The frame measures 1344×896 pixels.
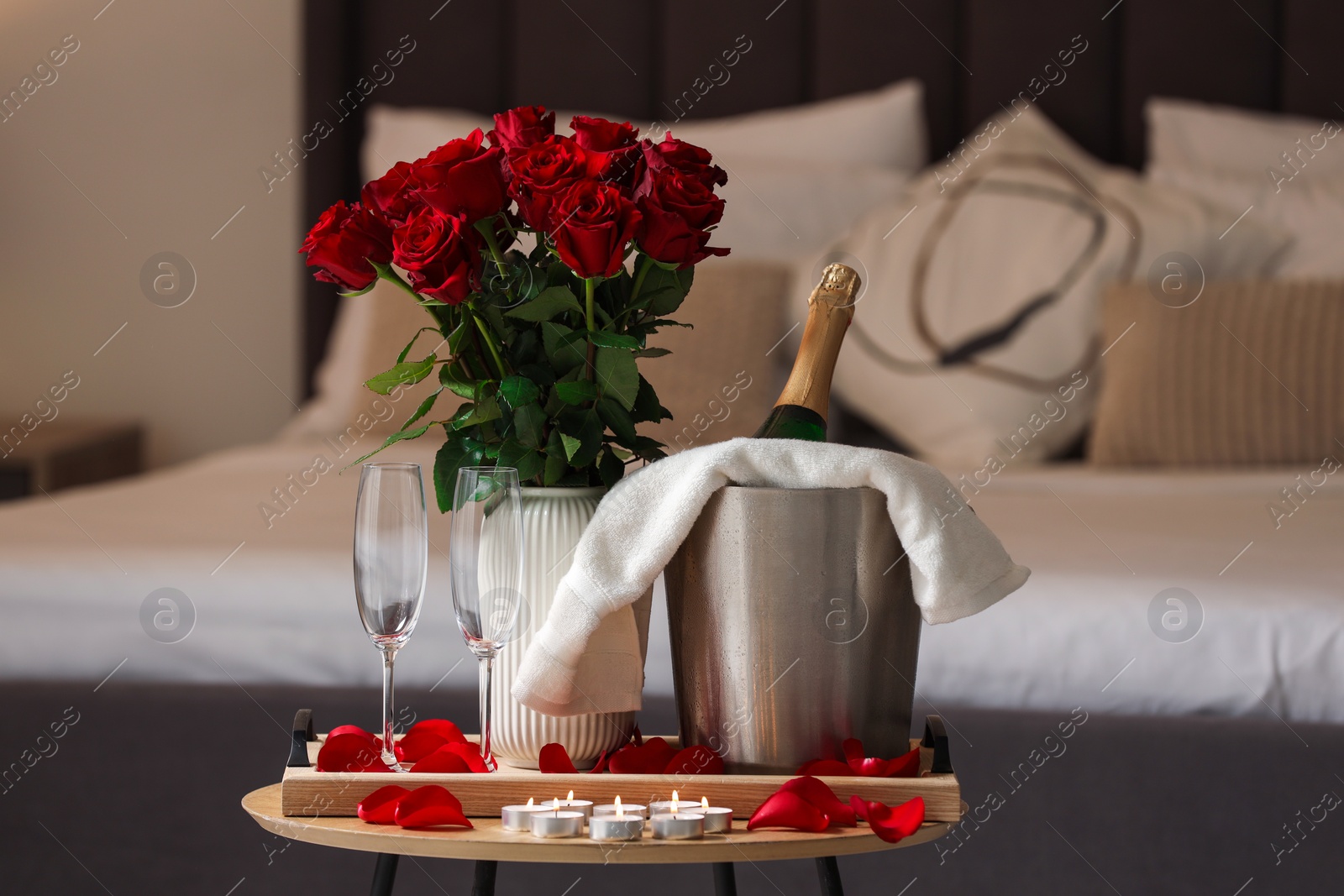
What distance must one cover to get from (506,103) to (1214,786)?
2132 millimetres

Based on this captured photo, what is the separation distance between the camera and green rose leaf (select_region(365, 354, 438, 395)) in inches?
33.7

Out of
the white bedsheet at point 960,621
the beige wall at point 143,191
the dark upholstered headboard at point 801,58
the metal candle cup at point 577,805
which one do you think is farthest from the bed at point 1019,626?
the beige wall at point 143,191

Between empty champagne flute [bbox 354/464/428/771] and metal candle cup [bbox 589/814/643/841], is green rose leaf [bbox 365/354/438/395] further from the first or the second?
metal candle cup [bbox 589/814/643/841]

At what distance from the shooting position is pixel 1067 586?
3.99 ft

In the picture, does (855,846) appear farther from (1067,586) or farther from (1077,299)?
(1077,299)

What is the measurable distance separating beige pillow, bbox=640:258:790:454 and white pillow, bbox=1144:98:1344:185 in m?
0.87

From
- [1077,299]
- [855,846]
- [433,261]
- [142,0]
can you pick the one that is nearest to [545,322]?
[433,261]

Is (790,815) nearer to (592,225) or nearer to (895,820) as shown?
(895,820)

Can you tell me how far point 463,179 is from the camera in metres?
0.79

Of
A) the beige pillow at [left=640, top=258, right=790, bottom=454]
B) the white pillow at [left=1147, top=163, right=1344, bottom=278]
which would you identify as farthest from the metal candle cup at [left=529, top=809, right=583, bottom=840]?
the white pillow at [left=1147, top=163, right=1344, bottom=278]

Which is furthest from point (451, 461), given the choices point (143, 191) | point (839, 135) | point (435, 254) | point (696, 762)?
point (143, 191)

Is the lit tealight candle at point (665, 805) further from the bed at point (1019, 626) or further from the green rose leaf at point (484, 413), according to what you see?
the bed at point (1019, 626)

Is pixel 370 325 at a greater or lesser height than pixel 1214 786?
greater

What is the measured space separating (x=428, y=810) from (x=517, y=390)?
0.27 meters
